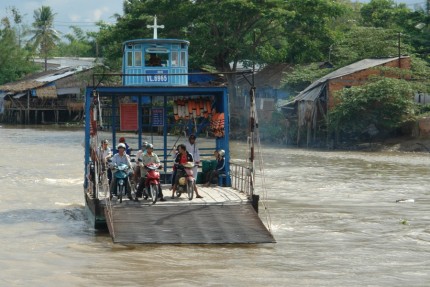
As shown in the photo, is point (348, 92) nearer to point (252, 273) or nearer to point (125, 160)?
point (125, 160)

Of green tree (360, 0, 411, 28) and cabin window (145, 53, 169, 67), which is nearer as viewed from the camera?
cabin window (145, 53, 169, 67)

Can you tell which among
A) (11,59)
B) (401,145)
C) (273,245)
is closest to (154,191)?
(273,245)

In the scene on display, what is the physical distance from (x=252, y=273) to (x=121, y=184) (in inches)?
150

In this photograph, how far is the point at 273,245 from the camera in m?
13.5

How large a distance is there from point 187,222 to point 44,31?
7294cm

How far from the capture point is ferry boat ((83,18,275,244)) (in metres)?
13.1

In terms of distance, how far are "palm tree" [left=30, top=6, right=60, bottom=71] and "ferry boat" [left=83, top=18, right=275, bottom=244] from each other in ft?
214

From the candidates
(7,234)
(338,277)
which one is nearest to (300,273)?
(338,277)

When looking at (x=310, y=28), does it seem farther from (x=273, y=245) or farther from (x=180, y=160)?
(x=273, y=245)

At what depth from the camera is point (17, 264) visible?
1238cm

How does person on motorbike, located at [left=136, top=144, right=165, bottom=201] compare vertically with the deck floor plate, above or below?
above

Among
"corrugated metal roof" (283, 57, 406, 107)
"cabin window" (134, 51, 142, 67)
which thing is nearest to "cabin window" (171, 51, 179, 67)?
"cabin window" (134, 51, 142, 67)

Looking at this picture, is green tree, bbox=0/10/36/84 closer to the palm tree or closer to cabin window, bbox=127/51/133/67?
the palm tree

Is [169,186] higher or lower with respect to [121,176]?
lower
